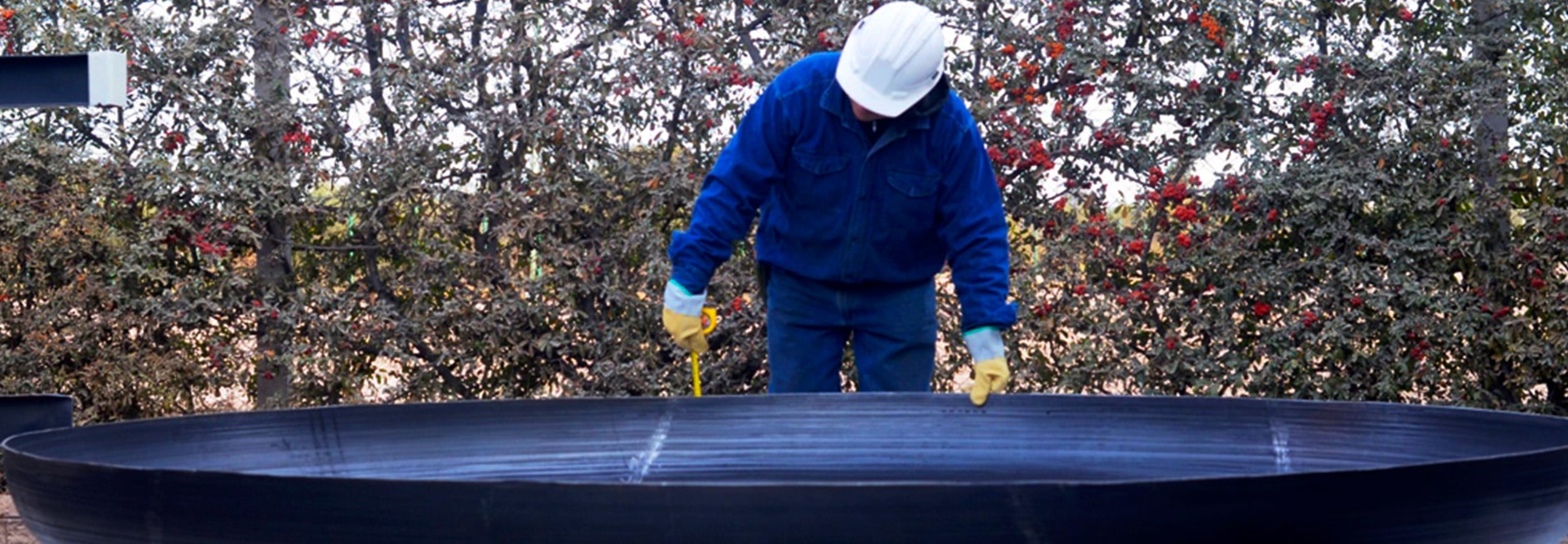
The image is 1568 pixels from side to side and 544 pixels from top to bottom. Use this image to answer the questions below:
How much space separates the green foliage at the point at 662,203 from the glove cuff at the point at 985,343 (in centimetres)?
227

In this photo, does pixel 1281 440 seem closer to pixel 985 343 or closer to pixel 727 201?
pixel 985 343

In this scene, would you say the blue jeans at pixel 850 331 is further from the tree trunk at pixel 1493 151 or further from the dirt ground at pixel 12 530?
the tree trunk at pixel 1493 151

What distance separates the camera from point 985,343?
2.94m

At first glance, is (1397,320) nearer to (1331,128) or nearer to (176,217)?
(1331,128)

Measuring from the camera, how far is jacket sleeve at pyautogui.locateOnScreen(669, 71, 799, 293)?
118 inches

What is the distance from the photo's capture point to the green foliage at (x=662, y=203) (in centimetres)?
500

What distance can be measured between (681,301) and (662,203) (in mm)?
2228

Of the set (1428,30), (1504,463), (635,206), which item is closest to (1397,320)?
(1428,30)

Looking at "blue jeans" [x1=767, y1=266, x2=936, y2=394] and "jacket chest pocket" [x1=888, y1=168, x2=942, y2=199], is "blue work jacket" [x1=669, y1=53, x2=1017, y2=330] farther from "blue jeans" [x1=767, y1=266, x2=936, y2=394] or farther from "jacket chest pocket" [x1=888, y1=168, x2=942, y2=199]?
"blue jeans" [x1=767, y1=266, x2=936, y2=394]

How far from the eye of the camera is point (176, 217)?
532 cm

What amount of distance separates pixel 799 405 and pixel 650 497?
1175mm

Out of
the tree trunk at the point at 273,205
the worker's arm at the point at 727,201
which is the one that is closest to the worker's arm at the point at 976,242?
the worker's arm at the point at 727,201

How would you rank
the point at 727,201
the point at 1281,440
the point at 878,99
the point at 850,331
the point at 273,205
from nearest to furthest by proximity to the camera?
the point at 1281,440 < the point at 878,99 < the point at 727,201 < the point at 850,331 < the point at 273,205

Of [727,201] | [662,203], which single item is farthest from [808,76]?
[662,203]
